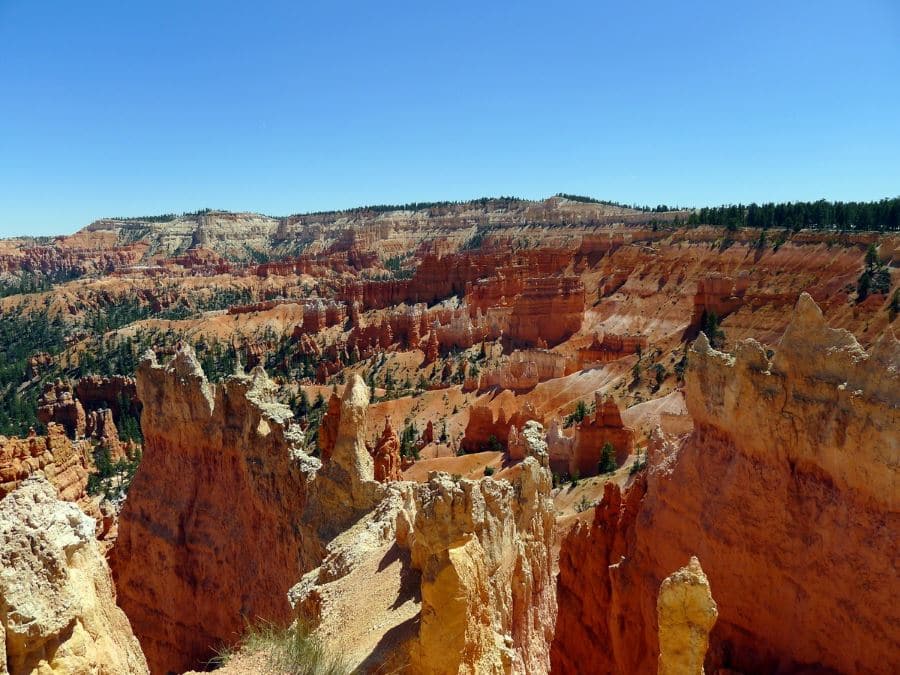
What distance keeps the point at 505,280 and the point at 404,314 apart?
12.5 meters

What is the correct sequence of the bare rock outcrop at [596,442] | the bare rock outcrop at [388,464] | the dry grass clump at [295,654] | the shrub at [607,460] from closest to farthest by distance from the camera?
the dry grass clump at [295,654] < the bare rock outcrop at [388,464] < the shrub at [607,460] < the bare rock outcrop at [596,442]

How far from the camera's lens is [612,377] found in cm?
4706

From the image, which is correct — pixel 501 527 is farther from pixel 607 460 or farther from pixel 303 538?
pixel 607 460

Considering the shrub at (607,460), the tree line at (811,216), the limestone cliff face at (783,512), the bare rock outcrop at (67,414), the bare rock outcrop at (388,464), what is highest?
the tree line at (811,216)

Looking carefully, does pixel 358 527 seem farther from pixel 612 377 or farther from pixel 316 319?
pixel 316 319

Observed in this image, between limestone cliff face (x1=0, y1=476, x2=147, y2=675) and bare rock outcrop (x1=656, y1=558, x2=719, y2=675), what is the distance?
243 inches

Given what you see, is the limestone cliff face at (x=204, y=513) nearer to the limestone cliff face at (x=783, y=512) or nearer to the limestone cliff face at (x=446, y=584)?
the limestone cliff face at (x=446, y=584)

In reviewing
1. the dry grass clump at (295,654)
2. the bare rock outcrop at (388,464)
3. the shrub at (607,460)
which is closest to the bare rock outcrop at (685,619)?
the dry grass clump at (295,654)

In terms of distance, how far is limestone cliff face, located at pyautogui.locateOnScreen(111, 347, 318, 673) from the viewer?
1658 cm

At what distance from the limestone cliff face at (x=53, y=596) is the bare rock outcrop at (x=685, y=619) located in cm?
617

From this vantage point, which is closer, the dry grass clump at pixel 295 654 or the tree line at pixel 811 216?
the dry grass clump at pixel 295 654

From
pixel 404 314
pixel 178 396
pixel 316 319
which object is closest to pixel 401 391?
pixel 404 314

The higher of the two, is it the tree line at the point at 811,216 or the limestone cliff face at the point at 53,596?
the tree line at the point at 811,216

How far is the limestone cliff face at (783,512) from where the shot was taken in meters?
11.3
